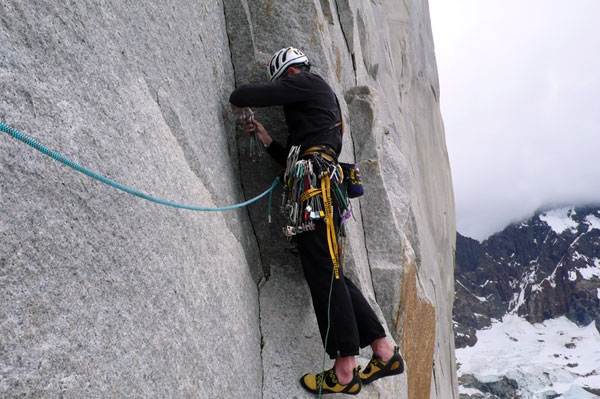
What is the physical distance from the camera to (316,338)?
15.6ft

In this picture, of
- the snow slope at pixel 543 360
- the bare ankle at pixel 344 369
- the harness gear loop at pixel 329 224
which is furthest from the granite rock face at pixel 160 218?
the snow slope at pixel 543 360

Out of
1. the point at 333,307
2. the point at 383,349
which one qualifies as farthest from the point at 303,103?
the point at 383,349

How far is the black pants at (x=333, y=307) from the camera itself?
4.12 m

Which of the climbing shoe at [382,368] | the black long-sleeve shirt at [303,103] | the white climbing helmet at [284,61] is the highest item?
the white climbing helmet at [284,61]

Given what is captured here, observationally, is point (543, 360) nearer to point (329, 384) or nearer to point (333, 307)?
point (329, 384)

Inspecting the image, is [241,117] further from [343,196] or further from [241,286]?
[241,286]

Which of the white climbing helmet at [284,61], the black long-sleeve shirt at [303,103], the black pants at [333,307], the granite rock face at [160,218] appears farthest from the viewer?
the white climbing helmet at [284,61]

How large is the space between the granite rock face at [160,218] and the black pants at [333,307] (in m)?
0.57

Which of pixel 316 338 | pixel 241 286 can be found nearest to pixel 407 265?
pixel 316 338

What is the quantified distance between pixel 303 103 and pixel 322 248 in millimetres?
1415

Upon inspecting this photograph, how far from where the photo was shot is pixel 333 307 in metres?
4.15

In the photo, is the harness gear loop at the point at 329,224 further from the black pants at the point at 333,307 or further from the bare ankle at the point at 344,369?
the bare ankle at the point at 344,369

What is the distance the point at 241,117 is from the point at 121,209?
235cm

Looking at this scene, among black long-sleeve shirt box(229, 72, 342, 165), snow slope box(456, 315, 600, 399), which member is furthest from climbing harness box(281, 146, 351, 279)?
snow slope box(456, 315, 600, 399)
